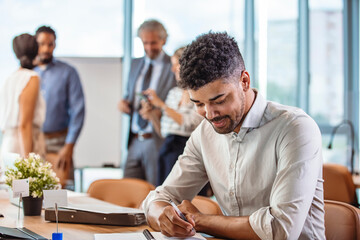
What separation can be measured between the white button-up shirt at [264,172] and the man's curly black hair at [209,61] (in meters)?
0.23

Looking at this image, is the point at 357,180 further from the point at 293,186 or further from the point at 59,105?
the point at 293,186

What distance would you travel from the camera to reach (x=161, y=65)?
5.49 m

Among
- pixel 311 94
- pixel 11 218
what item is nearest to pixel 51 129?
pixel 11 218

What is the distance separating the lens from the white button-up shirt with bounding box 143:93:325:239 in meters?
2.03

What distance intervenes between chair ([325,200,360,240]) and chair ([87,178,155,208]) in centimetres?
126

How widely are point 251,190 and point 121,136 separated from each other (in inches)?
173

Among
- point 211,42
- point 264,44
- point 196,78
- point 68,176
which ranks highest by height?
point 264,44

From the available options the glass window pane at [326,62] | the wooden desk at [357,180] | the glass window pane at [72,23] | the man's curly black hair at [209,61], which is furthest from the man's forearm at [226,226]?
the glass window pane at [326,62]

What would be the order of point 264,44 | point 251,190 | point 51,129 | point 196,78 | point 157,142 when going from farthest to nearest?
point 264,44, point 51,129, point 157,142, point 251,190, point 196,78

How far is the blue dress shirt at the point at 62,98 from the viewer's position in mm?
5770

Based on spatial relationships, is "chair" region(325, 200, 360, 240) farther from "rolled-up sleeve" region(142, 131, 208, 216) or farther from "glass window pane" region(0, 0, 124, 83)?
"glass window pane" region(0, 0, 124, 83)

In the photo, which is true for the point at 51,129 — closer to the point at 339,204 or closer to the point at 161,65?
the point at 161,65

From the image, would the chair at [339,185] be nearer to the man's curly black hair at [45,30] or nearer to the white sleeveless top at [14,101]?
the white sleeveless top at [14,101]

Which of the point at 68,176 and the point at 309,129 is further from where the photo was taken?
the point at 68,176
